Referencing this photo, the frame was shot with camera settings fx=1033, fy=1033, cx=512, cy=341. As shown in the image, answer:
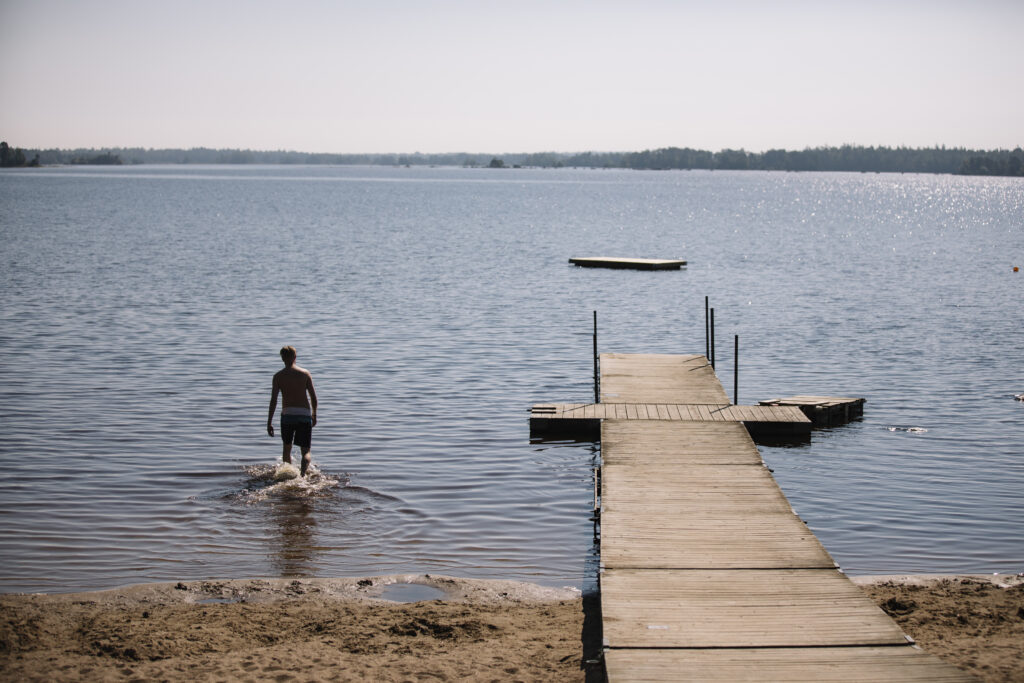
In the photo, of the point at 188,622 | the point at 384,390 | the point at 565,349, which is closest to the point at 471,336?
the point at 565,349

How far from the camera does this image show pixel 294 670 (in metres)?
9.34

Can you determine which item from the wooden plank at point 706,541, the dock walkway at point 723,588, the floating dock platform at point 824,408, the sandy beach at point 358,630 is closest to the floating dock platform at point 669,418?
the floating dock platform at point 824,408

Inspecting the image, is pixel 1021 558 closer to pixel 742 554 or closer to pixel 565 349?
pixel 742 554

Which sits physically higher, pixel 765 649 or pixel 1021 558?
pixel 765 649

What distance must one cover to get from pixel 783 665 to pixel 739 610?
1.21 m

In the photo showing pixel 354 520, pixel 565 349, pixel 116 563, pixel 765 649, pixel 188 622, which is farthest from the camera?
pixel 565 349

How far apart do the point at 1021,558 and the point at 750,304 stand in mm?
31340

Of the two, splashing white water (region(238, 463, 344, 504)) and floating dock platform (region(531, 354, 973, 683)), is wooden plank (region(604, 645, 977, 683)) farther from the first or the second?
splashing white water (region(238, 463, 344, 504))

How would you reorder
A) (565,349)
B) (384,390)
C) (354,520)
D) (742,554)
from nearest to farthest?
1. (742,554)
2. (354,520)
3. (384,390)
4. (565,349)

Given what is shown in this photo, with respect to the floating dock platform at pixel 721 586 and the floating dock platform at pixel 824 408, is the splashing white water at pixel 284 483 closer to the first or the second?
the floating dock platform at pixel 721 586

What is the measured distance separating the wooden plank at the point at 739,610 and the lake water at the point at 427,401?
2.41 metres

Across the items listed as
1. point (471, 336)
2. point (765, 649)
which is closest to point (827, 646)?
point (765, 649)

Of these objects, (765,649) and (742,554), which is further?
(742,554)

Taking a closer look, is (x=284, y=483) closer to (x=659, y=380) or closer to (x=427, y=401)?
(x=427, y=401)
